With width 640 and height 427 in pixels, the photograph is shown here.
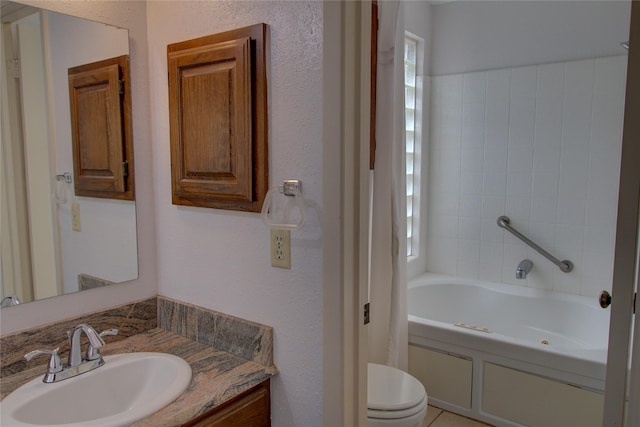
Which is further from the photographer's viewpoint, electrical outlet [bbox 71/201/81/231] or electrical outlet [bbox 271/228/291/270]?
electrical outlet [bbox 71/201/81/231]

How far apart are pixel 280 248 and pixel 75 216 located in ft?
2.28

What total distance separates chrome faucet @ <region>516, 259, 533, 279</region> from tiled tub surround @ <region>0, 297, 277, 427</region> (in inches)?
86.8

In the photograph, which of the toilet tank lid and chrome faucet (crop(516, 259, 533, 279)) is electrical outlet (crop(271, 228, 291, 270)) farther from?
chrome faucet (crop(516, 259, 533, 279))

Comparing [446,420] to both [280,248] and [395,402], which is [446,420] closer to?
[395,402]

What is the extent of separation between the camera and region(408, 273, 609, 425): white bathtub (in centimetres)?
221

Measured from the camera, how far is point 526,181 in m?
3.00

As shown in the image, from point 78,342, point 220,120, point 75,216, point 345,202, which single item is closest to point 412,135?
point 220,120

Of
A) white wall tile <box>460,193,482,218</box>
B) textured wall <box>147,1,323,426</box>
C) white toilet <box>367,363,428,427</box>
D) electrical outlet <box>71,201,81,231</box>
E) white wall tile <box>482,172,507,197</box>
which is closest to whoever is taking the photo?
textured wall <box>147,1,323,426</box>

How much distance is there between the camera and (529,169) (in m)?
2.98

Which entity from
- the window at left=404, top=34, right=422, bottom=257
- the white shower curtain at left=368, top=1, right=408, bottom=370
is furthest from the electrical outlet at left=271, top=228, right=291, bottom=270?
the window at left=404, top=34, right=422, bottom=257

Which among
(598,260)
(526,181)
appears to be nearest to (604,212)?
(598,260)

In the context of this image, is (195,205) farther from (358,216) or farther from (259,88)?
(358,216)

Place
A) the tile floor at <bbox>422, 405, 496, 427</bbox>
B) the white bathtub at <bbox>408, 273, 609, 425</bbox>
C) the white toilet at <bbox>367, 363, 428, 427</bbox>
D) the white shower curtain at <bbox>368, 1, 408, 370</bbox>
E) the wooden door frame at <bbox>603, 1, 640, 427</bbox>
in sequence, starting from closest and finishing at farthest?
the wooden door frame at <bbox>603, 1, 640, 427</bbox> → the white toilet at <bbox>367, 363, 428, 427</bbox> → the white shower curtain at <bbox>368, 1, 408, 370</bbox> → the white bathtub at <bbox>408, 273, 609, 425</bbox> → the tile floor at <bbox>422, 405, 496, 427</bbox>

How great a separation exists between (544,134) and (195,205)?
7.89 ft
